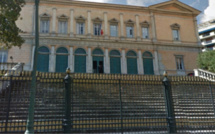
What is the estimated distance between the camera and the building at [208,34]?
50550 mm

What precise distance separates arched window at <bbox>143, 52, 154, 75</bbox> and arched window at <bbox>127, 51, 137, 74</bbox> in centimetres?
147

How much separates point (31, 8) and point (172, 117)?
22761 millimetres

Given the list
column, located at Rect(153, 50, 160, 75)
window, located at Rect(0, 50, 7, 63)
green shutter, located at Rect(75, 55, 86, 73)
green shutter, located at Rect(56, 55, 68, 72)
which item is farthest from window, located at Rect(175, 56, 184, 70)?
window, located at Rect(0, 50, 7, 63)

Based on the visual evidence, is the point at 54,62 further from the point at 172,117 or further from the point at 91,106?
the point at 172,117

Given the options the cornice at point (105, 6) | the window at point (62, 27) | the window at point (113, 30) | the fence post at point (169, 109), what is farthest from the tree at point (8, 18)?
the window at point (113, 30)

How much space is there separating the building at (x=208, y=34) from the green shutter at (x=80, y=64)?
4034cm

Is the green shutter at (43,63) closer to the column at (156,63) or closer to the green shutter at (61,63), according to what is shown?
the green shutter at (61,63)

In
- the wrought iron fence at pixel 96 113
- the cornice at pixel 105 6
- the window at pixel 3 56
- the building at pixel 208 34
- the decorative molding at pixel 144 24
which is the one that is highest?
the building at pixel 208 34

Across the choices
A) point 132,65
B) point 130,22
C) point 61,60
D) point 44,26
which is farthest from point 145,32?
point 44,26

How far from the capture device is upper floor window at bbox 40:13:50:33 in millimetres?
23312

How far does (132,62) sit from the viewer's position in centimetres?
2467

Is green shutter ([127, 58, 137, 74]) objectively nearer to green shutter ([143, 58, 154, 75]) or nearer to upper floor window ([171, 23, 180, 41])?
green shutter ([143, 58, 154, 75])

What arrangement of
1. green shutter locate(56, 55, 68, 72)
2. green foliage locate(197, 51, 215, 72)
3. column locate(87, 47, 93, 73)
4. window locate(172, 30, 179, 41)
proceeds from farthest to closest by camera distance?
window locate(172, 30, 179, 41), column locate(87, 47, 93, 73), green shutter locate(56, 55, 68, 72), green foliage locate(197, 51, 215, 72)

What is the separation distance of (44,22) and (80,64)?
24.3 ft
